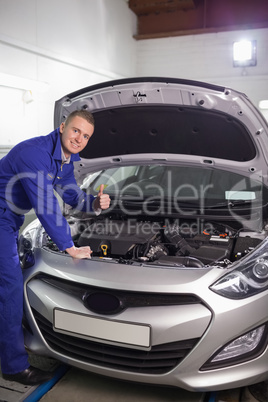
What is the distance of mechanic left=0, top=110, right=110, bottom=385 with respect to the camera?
1.75m

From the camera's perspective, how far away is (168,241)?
2.23 m

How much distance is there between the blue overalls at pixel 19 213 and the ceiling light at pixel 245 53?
231 inches

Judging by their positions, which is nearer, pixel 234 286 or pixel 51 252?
pixel 234 286

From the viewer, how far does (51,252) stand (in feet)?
6.27

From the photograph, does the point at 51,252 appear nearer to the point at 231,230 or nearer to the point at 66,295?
the point at 66,295

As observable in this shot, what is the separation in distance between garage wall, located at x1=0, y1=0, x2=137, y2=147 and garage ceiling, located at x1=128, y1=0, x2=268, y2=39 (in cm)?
84

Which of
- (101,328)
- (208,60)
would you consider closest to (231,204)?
(101,328)

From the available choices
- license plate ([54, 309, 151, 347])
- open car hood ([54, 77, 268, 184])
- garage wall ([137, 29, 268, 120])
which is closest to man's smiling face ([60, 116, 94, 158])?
open car hood ([54, 77, 268, 184])

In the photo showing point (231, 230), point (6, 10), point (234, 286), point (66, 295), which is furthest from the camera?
point (6, 10)

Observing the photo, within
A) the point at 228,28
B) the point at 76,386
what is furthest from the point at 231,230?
the point at 228,28

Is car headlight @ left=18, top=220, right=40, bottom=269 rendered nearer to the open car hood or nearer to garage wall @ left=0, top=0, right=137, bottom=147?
the open car hood

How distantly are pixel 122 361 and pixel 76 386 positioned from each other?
0.41m

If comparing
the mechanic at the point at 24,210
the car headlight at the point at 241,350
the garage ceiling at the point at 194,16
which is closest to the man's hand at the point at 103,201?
the mechanic at the point at 24,210

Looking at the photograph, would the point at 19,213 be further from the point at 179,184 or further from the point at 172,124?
the point at 179,184
